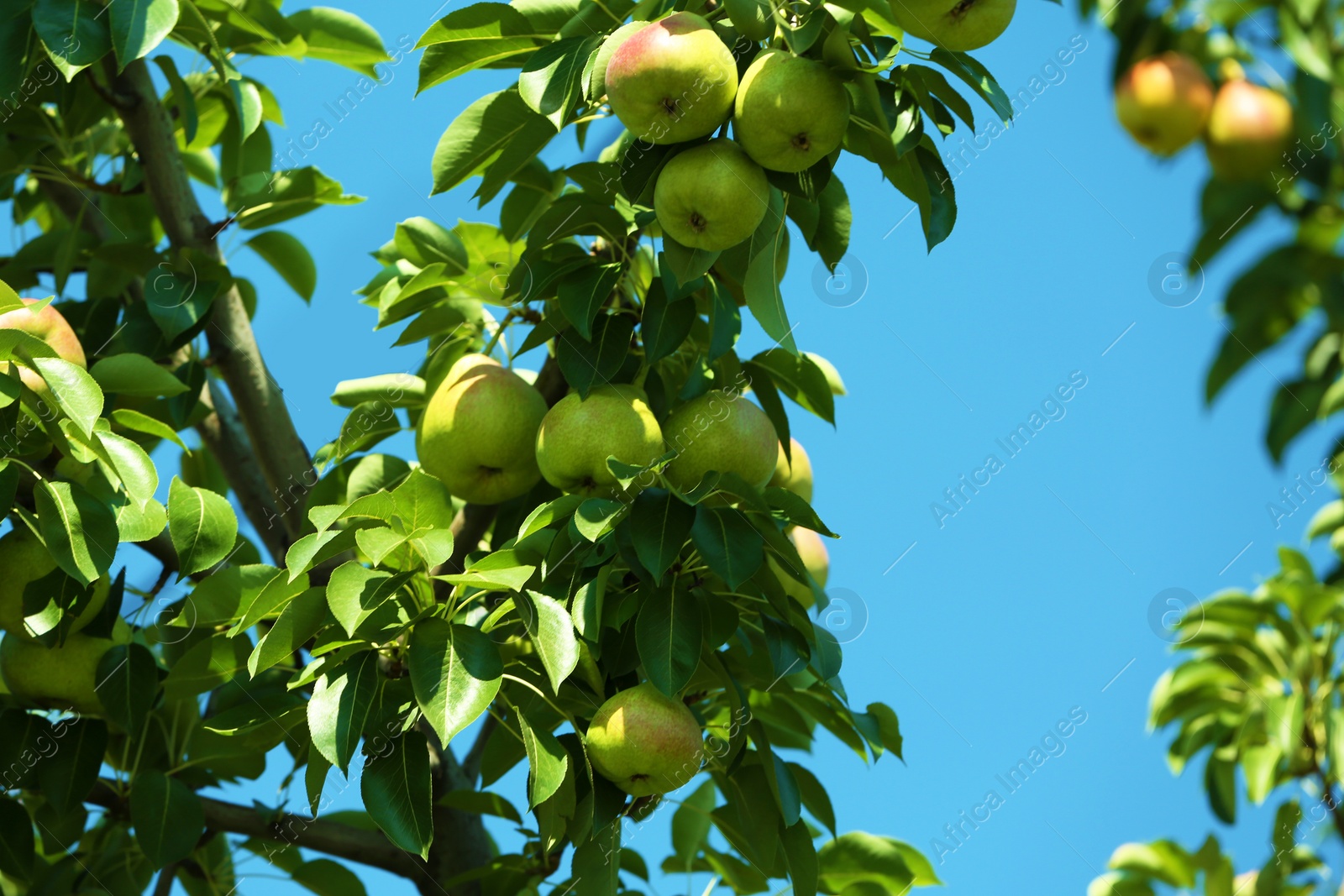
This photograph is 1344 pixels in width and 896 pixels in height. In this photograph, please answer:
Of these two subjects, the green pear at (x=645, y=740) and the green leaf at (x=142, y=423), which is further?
the green leaf at (x=142, y=423)

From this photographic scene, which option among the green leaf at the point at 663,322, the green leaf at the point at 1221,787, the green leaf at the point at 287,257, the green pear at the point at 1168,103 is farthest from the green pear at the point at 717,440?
the green leaf at the point at 1221,787

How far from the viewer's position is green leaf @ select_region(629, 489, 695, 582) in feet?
5.63

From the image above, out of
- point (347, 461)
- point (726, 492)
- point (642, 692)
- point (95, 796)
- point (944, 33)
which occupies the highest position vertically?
point (347, 461)

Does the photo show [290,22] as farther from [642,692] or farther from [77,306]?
[642,692]

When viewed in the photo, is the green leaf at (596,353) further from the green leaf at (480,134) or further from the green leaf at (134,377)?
the green leaf at (134,377)

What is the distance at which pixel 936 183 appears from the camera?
1.95 meters

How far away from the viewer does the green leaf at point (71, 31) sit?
1.99 meters

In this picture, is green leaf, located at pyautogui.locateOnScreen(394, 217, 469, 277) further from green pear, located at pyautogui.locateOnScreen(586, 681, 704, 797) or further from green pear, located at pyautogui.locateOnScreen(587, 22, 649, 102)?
green pear, located at pyautogui.locateOnScreen(586, 681, 704, 797)

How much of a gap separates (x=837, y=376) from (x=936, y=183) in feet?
2.09

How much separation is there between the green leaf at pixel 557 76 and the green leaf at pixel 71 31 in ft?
2.37

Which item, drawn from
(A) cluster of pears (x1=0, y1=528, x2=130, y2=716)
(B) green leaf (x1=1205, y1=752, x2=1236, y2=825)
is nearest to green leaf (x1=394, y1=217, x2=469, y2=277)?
(A) cluster of pears (x1=0, y1=528, x2=130, y2=716)

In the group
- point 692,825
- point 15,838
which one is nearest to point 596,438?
point 692,825

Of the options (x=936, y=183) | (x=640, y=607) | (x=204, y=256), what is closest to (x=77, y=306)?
(x=204, y=256)

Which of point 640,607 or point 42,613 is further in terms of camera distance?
point 42,613
